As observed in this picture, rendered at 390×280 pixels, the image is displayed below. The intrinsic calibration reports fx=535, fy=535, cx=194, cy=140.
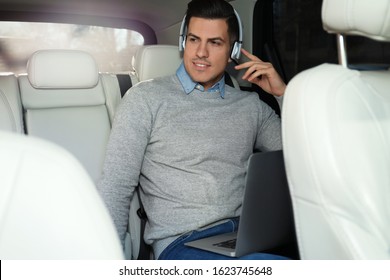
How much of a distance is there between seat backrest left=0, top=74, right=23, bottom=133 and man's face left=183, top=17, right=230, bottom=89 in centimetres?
61

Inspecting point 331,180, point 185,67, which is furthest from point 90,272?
point 185,67

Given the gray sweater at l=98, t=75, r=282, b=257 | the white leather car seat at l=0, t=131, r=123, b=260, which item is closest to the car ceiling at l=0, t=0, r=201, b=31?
the gray sweater at l=98, t=75, r=282, b=257

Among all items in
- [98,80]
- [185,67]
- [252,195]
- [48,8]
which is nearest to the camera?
[252,195]

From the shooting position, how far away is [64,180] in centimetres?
66

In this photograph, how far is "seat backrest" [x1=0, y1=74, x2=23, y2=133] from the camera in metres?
1.81

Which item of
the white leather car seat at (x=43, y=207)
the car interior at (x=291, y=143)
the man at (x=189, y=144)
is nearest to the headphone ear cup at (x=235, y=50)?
the man at (x=189, y=144)

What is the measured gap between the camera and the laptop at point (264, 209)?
3.86 ft

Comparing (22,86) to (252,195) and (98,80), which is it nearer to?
(98,80)

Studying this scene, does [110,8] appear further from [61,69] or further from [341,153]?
[341,153]

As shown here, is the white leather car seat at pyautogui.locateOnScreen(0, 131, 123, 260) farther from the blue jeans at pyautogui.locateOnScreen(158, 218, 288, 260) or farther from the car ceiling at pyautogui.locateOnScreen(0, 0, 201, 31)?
the car ceiling at pyautogui.locateOnScreen(0, 0, 201, 31)

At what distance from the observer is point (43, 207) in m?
0.65

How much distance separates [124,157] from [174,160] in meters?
0.16

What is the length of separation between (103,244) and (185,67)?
1.12m

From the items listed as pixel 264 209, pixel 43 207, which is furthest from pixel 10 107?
pixel 43 207
